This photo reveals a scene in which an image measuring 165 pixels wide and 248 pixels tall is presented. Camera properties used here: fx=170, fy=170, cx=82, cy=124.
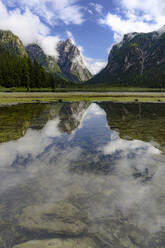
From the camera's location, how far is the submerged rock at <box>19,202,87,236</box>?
4.44m

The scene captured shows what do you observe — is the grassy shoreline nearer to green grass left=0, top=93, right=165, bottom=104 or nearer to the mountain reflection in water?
green grass left=0, top=93, right=165, bottom=104

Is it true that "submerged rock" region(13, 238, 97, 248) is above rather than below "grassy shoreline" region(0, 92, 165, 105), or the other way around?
below

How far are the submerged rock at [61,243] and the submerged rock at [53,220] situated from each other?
210mm

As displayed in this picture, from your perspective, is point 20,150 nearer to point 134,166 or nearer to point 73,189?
point 73,189

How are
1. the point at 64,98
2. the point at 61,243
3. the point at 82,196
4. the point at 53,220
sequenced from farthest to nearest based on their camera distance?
1. the point at 64,98
2. the point at 82,196
3. the point at 53,220
4. the point at 61,243

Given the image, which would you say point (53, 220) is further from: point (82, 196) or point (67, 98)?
point (67, 98)

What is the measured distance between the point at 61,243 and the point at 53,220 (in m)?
0.81

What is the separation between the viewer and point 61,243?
4062mm

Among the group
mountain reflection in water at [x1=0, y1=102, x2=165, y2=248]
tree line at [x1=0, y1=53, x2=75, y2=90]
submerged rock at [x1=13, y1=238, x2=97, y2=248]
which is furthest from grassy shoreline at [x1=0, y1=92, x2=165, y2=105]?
submerged rock at [x1=13, y1=238, x2=97, y2=248]

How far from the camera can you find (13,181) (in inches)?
270

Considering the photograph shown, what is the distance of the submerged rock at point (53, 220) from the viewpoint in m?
4.44

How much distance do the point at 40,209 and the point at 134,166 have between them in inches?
195

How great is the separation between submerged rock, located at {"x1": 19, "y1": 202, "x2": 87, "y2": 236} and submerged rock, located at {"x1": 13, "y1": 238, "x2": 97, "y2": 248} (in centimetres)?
21

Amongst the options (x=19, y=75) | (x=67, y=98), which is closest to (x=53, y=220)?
(x=67, y=98)
